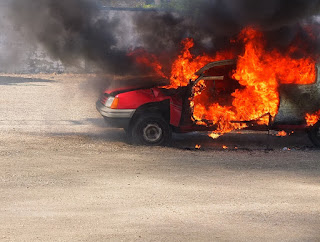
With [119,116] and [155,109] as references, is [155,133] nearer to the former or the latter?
[155,109]

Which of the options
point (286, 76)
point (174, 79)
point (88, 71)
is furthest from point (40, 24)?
point (286, 76)

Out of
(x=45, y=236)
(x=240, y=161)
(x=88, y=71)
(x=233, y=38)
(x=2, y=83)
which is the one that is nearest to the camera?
(x=45, y=236)

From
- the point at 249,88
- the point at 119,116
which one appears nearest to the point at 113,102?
the point at 119,116

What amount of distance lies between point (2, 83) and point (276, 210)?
2491 cm

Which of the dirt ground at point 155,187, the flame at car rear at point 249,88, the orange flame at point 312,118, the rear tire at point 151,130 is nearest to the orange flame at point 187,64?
the flame at car rear at point 249,88

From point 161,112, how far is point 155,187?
3798 mm

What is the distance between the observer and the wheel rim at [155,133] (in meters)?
11.9

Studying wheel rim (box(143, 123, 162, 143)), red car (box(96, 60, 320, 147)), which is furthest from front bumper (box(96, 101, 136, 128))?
wheel rim (box(143, 123, 162, 143))

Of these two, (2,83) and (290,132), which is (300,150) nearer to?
(290,132)

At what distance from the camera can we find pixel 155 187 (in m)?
8.30

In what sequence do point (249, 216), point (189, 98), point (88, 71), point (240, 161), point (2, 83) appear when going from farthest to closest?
point (2, 83) → point (88, 71) → point (189, 98) → point (240, 161) → point (249, 216)

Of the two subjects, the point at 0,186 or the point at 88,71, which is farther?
the point at 88,71

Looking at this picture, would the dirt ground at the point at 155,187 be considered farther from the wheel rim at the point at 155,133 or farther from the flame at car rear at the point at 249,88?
the flame at car rear at the point at 249,88

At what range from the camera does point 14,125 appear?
14750 millimetres
